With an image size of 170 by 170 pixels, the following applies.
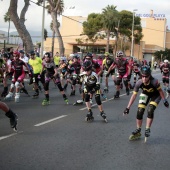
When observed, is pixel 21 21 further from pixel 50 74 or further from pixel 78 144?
pixel 78 144

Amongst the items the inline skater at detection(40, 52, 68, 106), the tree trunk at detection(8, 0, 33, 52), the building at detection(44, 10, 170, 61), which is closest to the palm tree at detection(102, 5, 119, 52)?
the building at detection(44, 10, 170, 61)

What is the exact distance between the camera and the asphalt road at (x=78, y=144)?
6391 mm

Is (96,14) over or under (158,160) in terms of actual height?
over

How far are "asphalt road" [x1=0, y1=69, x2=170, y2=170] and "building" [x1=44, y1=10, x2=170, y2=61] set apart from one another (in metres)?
66.5

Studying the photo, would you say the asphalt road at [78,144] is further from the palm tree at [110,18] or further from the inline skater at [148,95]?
the palm tree at [110,18]

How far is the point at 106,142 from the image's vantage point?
809 centimetres

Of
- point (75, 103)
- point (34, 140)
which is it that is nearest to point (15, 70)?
point (75, 103)

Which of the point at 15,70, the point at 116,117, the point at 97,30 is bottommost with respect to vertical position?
the point at 116,117

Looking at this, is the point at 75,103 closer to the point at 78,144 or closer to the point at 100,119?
the point at 100,119

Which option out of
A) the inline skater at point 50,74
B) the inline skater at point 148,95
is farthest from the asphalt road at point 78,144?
the inline skater at point 50,74

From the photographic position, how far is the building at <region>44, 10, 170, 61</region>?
84.1 metres

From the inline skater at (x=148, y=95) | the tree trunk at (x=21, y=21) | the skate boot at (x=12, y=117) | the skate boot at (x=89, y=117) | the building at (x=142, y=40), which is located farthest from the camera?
the building at (x=142, y=40)

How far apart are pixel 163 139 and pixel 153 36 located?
101659mm

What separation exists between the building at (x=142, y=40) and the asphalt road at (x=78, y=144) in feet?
218
